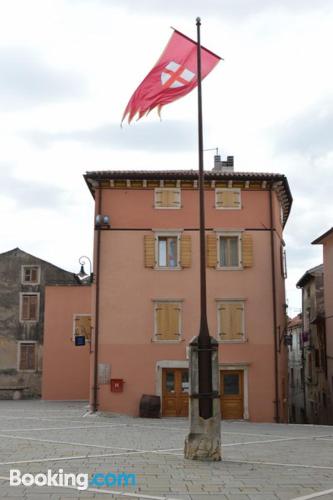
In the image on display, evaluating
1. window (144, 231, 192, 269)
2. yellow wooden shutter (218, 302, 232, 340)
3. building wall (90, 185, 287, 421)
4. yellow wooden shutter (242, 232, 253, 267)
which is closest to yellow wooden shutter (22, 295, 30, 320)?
building wall (90, 185, 287, 421)

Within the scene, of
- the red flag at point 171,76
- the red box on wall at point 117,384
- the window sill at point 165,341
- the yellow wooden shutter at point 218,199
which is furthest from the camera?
the yellow wooden shutter at point 218,199

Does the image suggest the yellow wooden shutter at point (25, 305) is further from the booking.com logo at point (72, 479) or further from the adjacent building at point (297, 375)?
the booking.com logo at point (72, 479)

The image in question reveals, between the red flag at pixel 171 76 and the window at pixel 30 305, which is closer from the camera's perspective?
the red flag at pixel 171 76

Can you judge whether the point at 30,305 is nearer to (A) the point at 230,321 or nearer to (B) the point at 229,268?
(B) the point at 229,268

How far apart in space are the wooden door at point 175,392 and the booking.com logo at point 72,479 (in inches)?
595

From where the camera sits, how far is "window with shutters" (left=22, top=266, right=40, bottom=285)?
37938 millimetres

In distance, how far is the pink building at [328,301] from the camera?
3069 cm

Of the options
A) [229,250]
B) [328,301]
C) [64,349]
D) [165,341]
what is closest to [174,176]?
[229,250]

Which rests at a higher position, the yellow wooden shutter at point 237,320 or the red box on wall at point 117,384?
the yellow wooden shutter at point 237,320

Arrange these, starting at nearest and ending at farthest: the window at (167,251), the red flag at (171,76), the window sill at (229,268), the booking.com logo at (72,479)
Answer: the booking.com logo at (72,479)
the red flag at (171,76)
the window sill at (229,268)
the window at (167,251)

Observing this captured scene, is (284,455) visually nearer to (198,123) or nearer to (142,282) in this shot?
(198,123)

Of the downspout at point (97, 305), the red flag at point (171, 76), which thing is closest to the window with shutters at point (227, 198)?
the downspout at point (97, 305)

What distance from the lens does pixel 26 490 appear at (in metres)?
8.08

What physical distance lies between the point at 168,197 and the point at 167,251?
2.23 m
